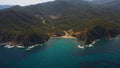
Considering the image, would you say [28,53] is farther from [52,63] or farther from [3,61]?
[52,63]

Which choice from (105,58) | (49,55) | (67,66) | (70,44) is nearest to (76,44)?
(70,44)

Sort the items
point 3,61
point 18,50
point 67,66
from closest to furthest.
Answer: point 67,66, point 3,61, point 18,50

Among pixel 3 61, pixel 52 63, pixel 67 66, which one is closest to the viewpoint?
pixel 67 66

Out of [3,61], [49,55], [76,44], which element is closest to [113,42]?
[76,44]

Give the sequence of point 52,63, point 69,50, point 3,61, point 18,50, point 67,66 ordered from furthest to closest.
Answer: point 18,50 → point 69,50 → point 3,61 → point 52,63 → point 67,66

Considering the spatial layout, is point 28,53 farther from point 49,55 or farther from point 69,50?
point 69,50

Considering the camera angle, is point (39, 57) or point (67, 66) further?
point (39, 57)
